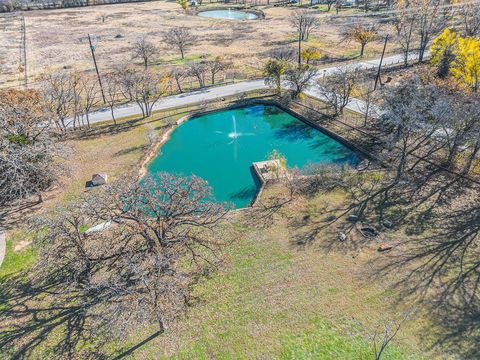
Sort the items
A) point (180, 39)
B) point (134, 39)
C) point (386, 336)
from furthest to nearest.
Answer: point (134, 39)
point (180, 39)
point (386, 336)

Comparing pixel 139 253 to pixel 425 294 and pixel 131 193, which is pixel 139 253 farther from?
pixel 425 294

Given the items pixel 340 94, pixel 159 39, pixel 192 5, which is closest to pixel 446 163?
pixel 340 94

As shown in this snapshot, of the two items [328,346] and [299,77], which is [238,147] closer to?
[299,77]

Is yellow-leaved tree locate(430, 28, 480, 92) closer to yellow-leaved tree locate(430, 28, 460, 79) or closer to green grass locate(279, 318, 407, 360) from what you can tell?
yellow-leaved tree locate(430, 28, 460, 79)

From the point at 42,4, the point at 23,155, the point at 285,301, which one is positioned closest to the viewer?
the point at 285,301

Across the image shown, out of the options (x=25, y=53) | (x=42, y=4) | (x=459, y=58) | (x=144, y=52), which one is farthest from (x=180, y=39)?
(x=42, y=4)

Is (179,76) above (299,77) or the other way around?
the other way around

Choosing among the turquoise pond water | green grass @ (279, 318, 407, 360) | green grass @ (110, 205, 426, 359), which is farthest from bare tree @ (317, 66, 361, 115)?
green grass @ (279, 318, 407, 360)

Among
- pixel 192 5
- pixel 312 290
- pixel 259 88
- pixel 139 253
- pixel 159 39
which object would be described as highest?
pixel 192 5
